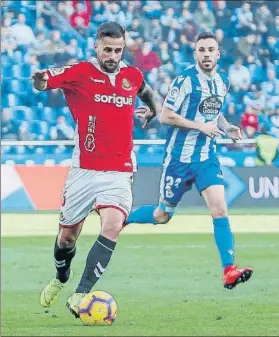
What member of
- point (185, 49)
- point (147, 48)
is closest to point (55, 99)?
point (147, 48)

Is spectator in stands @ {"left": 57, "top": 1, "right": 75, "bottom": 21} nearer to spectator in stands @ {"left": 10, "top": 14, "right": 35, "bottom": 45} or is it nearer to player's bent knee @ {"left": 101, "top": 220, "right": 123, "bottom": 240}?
spectator in stands @ {"left": 10, "top": 14, "right": 35, "bottom": 45}

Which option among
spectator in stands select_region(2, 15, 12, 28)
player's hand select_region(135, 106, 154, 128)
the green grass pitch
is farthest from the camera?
spectator in stands select_region(2, 15, 12, 28)

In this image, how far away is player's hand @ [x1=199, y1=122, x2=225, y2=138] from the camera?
8836 millimetres

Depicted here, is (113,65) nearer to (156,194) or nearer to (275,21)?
(156,194)

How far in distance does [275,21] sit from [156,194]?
7.88m

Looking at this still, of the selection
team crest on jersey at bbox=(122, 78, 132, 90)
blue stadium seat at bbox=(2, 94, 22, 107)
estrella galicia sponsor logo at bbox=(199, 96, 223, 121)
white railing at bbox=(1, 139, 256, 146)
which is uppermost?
team crest on jersey at bbox=(122, 78, 132, 90)

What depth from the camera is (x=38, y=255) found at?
12.3 metres

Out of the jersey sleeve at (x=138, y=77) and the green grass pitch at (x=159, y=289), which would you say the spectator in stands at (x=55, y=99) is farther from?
the jersey sleeve at (x=138, y=77)

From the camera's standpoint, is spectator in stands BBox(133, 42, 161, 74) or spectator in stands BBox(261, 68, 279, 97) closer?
spectator in stands BBox(133, 42, 161, 74)

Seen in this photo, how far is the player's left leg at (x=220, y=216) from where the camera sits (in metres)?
8.07

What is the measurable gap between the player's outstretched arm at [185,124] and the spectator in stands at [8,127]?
12.1m

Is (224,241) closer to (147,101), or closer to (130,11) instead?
(147,101)

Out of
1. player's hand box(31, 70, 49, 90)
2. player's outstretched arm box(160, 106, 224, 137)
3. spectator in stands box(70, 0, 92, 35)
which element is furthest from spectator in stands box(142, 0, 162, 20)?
player's hand box(31, 70, 49, 90)

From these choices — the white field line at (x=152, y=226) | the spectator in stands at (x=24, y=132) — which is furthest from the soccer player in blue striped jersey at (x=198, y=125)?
the spectator in stands at (x=24, y=132)
